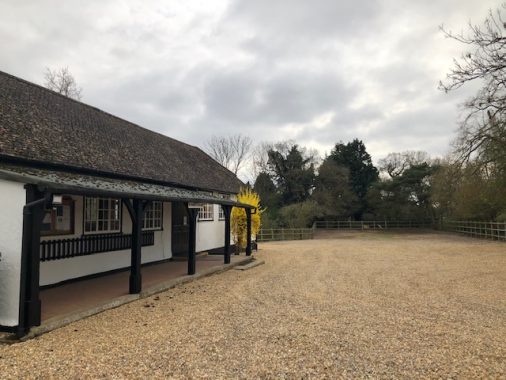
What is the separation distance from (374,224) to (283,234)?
1675cm

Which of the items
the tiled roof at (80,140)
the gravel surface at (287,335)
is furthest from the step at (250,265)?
the tiled roof at (80,140)

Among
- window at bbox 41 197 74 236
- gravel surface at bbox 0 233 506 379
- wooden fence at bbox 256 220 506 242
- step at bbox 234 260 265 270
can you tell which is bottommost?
gravel surface at bbox 0 233 506 379

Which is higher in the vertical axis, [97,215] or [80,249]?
[97,215]

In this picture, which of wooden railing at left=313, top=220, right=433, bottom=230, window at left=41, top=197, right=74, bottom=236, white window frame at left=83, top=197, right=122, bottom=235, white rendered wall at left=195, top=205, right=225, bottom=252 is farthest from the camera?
wooden railing at left=313, top=220, right=433, bottom=230

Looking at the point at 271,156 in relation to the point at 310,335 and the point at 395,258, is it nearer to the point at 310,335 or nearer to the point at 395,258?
the point at 395,258

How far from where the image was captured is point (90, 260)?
9.98 meters

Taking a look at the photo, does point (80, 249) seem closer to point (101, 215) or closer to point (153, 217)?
point (101, 215)

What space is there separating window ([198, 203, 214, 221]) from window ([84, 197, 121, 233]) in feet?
17.0

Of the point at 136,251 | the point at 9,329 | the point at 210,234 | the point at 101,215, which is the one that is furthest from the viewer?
the point at 210,234

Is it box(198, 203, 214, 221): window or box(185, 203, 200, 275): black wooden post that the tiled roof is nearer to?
box(198, 203, 214, 221): window

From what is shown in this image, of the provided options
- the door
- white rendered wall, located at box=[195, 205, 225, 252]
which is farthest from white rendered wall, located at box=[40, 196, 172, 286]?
white rendered wall, located at box=[195, 205, 225, 252]

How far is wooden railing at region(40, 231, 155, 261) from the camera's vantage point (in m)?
8.59

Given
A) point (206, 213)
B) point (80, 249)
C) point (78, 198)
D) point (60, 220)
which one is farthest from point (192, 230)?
point (206, 213)

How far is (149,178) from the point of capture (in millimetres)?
11555
